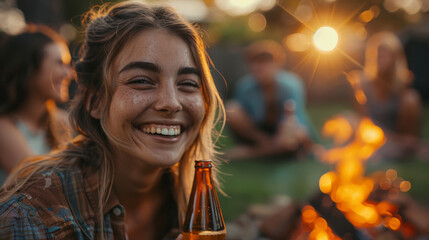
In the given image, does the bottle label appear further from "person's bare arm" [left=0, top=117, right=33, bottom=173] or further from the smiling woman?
"person's bare arm" [left=0, top=117, right=33, bottom=173]

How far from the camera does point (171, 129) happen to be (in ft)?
7.22

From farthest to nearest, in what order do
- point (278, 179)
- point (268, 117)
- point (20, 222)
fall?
point (268, 117) → point (278, 179) → point (20, 222)

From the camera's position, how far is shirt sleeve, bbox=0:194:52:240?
1.87 m

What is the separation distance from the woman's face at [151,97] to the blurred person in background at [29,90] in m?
1.98

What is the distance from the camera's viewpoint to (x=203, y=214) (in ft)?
6.46

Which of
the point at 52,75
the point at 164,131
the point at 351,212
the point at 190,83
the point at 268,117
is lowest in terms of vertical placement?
the point at 351,212

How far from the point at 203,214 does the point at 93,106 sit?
0.94m

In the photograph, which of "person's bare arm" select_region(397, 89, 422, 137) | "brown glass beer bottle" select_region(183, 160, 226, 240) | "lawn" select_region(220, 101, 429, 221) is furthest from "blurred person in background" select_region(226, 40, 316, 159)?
"brown glass beer bottle" select_region(183, 160, 226, 240)

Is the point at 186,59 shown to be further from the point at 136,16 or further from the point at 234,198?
the point at 234,198

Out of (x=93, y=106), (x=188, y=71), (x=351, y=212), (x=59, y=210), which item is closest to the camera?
(x=59, y=210)

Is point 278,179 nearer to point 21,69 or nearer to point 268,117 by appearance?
point 268,117

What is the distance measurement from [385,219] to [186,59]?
280cm

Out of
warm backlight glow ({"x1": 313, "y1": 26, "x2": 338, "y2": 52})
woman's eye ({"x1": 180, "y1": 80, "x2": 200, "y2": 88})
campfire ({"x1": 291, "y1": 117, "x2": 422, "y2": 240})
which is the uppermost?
warm backlight glow ({"x1": 313, "y1": 26, "x2": 338, "y2": 52})

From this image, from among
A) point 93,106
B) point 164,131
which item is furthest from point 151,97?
point 93,106
